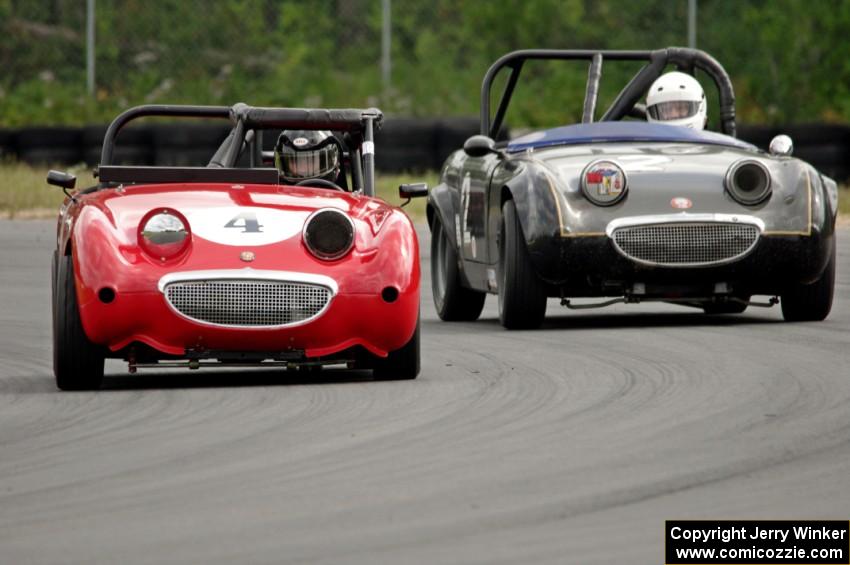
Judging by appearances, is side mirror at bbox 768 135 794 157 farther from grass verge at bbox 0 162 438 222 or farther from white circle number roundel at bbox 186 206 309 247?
grass verge at bbox 0 162 438 222

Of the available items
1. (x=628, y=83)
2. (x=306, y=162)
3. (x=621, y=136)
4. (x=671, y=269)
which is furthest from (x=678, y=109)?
(x=306, y=162)

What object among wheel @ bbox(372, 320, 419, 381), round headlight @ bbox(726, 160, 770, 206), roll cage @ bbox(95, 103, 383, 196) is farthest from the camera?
round headlight @ bbox(726, 160, 770, 206)

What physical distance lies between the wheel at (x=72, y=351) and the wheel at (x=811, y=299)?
3987 mm

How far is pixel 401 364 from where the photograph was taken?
25.6 ft

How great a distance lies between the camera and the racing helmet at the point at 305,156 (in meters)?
9.20

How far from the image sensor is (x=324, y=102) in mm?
30359

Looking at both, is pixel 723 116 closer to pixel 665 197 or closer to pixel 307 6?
pixel 665 197

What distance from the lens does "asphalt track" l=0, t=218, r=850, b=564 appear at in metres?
4.64

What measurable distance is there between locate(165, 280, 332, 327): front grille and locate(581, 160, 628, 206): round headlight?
2.57m

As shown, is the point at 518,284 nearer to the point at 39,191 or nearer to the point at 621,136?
the point at 621,136

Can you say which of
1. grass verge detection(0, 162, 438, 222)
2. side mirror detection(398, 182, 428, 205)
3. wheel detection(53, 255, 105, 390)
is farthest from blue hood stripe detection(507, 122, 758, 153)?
grass verge detection(0, 162, 438, 222)

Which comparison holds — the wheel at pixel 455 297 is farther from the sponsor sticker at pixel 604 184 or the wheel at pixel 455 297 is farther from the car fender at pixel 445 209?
the sponsor sticker at pixel 604 184

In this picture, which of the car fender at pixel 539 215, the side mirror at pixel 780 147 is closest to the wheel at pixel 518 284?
the car fender at pixel 539 215

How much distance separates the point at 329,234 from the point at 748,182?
116 inches
